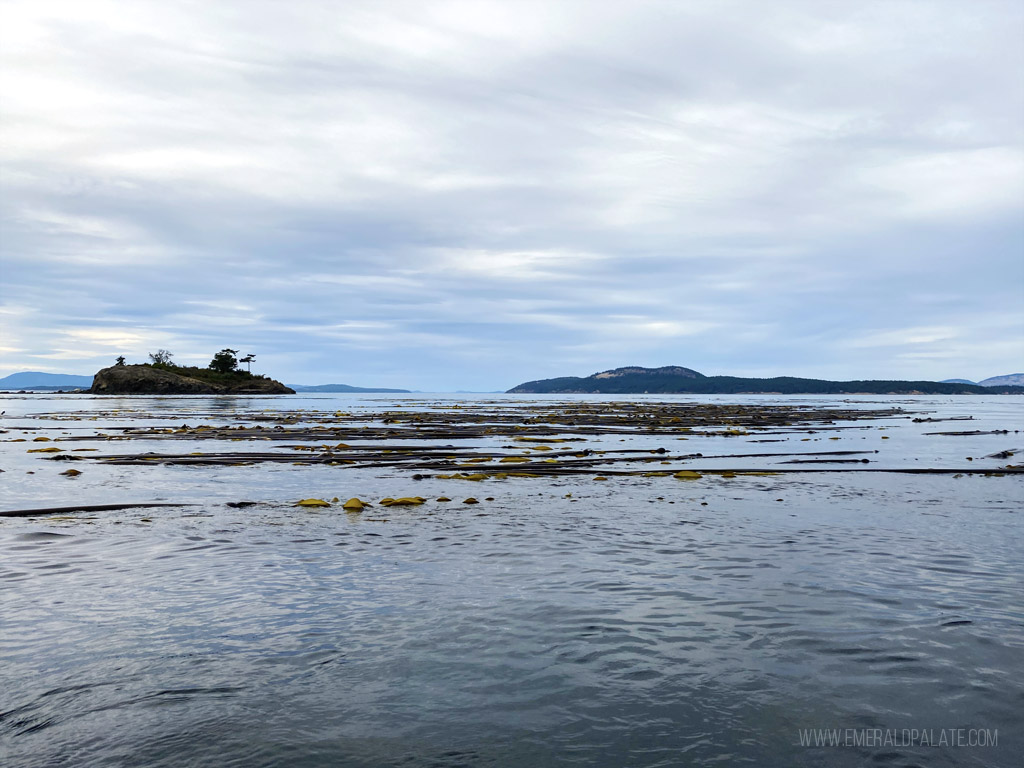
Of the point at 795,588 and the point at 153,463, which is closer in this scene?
the point at 795,588

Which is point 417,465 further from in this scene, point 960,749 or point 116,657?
point 960,749

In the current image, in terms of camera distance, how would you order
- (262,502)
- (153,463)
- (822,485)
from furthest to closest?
(153,463)
(822,485)
(262,502)

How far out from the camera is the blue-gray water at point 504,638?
5.88 metres

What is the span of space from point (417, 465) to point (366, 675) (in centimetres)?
2063

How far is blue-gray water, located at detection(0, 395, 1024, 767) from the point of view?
5.88 m

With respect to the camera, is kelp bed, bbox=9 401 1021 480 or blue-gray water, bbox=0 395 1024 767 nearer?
blue-gray water, bbox=0 395 1024 767

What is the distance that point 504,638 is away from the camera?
8.21 metres

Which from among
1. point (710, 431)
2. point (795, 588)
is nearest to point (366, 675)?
point (795, 588)

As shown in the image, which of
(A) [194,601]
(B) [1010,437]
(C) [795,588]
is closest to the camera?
(A) [194,601]

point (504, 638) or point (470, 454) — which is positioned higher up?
point (470, 454)

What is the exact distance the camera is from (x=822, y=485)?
865 inches

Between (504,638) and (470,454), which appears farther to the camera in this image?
(470,454)

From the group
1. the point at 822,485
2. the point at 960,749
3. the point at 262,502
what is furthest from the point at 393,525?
the point at 822,485

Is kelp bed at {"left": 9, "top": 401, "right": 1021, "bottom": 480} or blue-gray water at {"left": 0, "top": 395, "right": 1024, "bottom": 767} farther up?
kelp bed at {"left": 9, "top": 401, "right": 1021, "bottom": 480}
